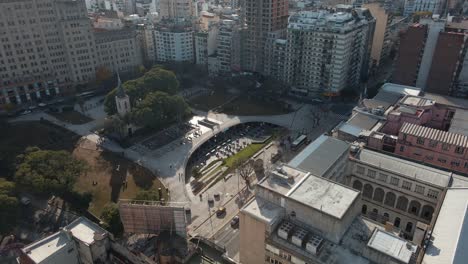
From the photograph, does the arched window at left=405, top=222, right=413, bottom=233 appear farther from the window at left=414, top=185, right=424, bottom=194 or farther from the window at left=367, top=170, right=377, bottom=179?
the window at left=367, top=170, right=377, bottom=179

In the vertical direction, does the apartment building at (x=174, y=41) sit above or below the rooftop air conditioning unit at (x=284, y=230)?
above

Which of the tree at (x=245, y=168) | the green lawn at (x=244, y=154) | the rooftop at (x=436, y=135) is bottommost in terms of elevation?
the green lawn at (x=244, y=154)

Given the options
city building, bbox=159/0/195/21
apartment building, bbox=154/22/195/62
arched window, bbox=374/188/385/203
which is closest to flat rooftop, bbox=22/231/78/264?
arched window, bbox=374/188/385/203

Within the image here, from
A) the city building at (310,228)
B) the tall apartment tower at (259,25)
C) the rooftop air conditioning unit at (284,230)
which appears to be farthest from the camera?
the tall apartment tower at (259,25)

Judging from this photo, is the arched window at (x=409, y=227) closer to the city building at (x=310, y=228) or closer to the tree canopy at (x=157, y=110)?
the city building at (x=310, y=228)

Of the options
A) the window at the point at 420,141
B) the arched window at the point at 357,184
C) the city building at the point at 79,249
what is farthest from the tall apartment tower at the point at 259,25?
the city building at the point at 79,249

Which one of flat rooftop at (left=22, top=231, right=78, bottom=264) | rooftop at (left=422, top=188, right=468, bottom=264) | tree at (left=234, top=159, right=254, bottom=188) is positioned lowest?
tree at (left=234, top=159, right=254, bottom=188)

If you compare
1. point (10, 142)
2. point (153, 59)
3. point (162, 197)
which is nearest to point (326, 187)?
point (162, 197)

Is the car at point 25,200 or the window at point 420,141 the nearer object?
the window at point 420,141
